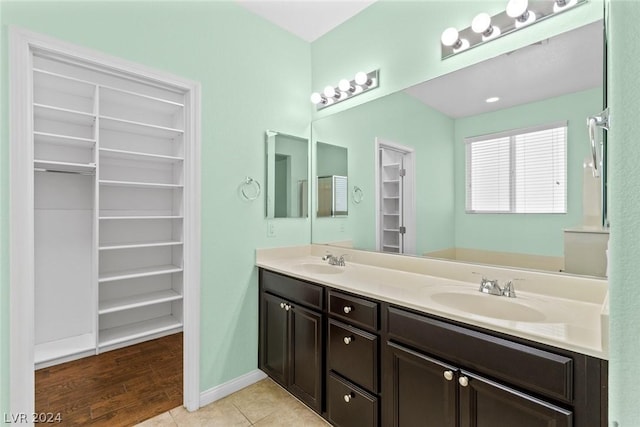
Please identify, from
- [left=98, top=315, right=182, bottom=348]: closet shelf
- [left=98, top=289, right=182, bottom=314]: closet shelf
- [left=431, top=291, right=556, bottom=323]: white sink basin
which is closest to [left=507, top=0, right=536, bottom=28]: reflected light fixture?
[left=431, top=291, right=556, bottom=323]: white sink basin

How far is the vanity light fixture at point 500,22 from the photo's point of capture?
1.39 meters

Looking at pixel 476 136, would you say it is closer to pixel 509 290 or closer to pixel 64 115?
pixel 509 290

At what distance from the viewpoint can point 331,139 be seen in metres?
2.47

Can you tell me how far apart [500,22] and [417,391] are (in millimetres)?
1789

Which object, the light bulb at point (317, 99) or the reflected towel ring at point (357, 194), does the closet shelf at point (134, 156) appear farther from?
the reflected towel ring at point (357, 194)

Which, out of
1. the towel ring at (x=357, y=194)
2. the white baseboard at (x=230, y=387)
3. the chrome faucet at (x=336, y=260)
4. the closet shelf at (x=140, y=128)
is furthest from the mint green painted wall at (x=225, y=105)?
the closet shelf at (x=140, y=128)

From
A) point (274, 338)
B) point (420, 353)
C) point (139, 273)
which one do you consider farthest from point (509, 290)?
point (139, 273)

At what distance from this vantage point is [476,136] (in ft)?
5.52

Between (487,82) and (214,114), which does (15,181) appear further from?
(487,82)

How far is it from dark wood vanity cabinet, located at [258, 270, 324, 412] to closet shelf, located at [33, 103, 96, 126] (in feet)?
6.38

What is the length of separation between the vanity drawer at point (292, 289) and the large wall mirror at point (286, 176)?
1.57 ft

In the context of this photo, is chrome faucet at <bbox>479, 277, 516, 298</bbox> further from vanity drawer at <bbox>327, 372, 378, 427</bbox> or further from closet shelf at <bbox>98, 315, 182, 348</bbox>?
closet shelf at <bbox>98, 315, 182, 348</bbox>

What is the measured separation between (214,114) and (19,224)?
1.17 meters

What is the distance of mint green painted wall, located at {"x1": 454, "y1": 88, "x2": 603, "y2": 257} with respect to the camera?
1359 millimetres
